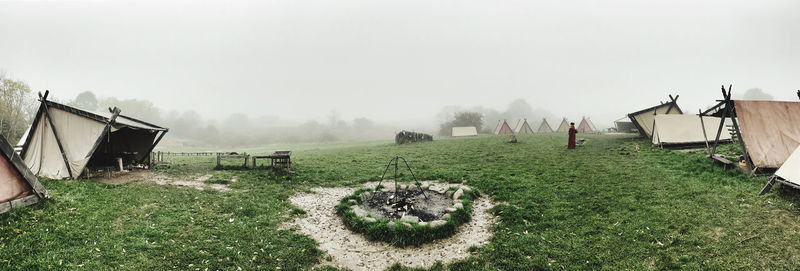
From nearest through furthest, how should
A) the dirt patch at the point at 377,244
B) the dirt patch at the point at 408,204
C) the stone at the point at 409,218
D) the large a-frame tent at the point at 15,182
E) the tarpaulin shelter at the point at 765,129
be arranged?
the dirt patch at the point at 377,244 < the large a-frame tent at the point at 15,182 < the stone at the point at 409,218 < the dirt patch at the point at 408,204 < the tarpaulin shelter at the point at 765,129

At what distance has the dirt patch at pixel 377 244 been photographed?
6879 mm

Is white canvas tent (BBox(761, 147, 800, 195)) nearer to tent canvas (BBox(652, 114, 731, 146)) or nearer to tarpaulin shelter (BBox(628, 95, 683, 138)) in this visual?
tent canvas (BBox(652, 114, 731, 146))

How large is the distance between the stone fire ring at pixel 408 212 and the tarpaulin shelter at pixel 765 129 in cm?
952

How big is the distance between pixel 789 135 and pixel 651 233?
923cm

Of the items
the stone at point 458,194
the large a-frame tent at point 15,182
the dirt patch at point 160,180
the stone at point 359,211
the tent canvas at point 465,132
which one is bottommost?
the stone at point 359,211

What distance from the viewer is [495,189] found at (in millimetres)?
11469

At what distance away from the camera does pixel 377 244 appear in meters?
7.71

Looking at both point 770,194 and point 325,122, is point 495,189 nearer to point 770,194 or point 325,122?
point 770,194

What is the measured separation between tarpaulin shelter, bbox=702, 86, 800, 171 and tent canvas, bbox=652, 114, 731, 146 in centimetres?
628

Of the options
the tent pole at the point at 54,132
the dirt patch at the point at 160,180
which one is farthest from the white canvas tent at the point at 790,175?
the tent pole at the point at 54,132

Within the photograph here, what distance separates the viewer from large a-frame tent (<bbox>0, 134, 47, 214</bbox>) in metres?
7.58

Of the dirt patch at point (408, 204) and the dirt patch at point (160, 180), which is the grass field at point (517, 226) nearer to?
the dirt patch at point (160, 180)

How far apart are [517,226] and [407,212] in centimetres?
304

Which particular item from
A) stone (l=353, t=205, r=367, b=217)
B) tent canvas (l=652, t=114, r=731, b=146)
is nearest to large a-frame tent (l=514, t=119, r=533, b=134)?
tent canvas (l=652, t=114, r=731, b=146)
